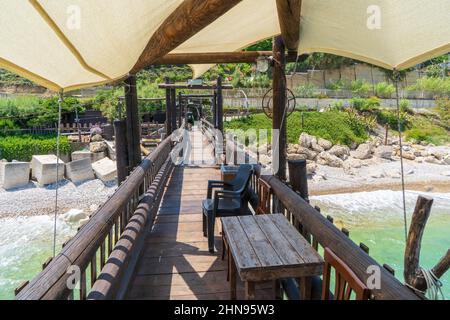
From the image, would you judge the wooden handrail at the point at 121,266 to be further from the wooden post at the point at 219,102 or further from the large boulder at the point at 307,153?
the large boulder at the point at 307,153

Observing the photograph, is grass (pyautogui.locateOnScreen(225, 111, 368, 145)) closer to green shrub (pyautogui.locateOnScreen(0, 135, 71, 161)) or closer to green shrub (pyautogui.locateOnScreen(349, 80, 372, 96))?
green shrub (pyautogui.locateOnScreen(349, 80, 372, 96))

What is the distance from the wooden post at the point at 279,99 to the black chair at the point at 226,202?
447mm

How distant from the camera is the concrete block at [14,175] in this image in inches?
755

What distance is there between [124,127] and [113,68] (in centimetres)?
192

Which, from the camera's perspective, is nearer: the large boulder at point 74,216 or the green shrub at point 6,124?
the large boulder at point 74,216

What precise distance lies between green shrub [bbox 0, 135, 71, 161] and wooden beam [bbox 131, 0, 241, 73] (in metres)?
21.2

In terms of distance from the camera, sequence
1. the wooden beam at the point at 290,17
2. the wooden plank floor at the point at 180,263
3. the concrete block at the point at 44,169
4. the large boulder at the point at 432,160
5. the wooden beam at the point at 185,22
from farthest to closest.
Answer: the large boulder at the point at 432,160, the concrete block at the point at 44,169, the wooden plank floor at the point at 180,263, the wooden beam at the point at 290,17, the wooden beam at the point at 185,22

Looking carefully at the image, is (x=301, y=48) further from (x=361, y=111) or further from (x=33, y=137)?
(x=361, y=111)

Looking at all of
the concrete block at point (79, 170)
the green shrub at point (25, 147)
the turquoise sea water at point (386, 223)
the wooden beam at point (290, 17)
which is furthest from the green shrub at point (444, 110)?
the wooden beam at point (290, 17)

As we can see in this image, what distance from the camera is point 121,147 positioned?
4.57 m

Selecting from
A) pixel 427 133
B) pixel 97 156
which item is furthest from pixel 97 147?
pixel 427 133

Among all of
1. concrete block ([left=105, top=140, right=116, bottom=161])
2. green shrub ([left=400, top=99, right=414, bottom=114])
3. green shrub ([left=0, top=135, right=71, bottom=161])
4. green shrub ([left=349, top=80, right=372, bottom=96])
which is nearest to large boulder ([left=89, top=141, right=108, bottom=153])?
concrete block ([left=105, top=140, right=116, bottom=161])

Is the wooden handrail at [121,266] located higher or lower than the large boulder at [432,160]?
higher

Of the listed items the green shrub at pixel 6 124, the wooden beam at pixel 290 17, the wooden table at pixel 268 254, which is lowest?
the wooden table at pixel 268 254
